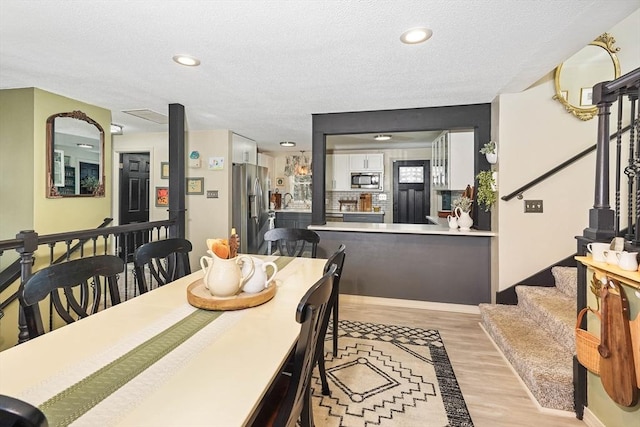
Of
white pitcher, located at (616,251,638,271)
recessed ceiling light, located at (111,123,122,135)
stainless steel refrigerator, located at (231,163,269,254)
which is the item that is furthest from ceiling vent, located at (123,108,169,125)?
white pitcher, located at (616,251,638,271)

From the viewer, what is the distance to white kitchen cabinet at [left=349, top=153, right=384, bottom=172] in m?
6.58

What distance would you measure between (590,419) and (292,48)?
2.87 metres

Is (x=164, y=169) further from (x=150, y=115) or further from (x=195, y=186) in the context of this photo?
(x=150, y=115)

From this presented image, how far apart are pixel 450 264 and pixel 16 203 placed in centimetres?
449

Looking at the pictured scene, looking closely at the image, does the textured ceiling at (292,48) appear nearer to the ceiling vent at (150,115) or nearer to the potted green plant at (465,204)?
the ceiling vent at (150,115)

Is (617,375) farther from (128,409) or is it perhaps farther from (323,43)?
(323,43)

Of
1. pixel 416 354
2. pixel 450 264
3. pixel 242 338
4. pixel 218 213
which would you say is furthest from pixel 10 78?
pixel 450 264

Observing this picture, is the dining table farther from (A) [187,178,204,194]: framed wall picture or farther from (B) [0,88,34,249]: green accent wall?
(A) [187,178,204,194]: framed wall picture

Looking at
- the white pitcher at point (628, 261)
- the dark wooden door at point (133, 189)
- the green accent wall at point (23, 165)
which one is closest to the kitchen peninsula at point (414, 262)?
the white pitcher at point (628, 261)

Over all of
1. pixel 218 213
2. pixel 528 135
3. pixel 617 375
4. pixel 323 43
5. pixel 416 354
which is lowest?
pixel 416 354

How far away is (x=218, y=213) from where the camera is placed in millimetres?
4941

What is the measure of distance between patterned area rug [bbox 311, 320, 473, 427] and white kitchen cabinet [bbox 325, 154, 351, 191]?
4181 mm

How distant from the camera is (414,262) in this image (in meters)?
3.56

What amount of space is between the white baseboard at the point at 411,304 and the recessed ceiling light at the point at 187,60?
2.85 m
